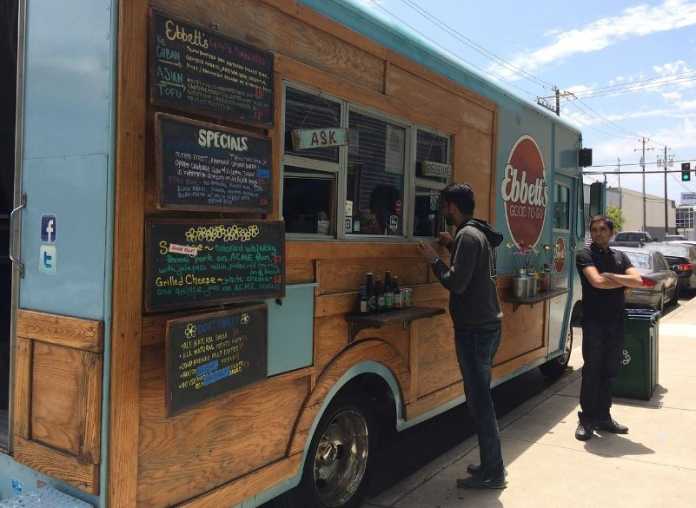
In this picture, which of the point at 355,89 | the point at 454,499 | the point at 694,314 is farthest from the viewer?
the point at 694,314

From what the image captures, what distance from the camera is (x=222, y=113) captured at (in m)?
2.65

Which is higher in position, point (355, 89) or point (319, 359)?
point (355, 89)

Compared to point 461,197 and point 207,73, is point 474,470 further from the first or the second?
point 207,73

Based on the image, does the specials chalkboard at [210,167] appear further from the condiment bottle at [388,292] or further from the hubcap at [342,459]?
the hubcap at [342,459]

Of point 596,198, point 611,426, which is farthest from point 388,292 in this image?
point 596,198

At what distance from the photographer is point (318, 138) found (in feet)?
10.6

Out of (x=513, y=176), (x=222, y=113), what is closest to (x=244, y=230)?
(x=222, y=113)

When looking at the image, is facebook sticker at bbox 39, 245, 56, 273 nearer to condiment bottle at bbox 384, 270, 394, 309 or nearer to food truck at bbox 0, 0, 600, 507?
food truck at bbox 0, 0, 600, 507

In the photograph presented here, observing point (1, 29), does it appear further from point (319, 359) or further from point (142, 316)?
point (319, 359)

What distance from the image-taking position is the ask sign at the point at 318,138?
314 cm

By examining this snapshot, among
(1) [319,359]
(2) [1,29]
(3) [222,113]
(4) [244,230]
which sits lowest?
(1) [319,359]

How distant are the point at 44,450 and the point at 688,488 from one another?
4.03 meters

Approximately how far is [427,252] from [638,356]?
11.6 feet

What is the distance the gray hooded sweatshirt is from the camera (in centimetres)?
375
